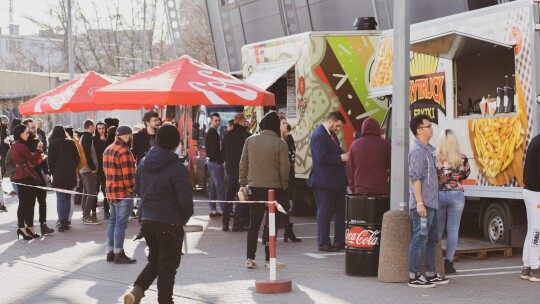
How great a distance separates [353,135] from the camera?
17.7m

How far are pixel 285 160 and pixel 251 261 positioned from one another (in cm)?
128

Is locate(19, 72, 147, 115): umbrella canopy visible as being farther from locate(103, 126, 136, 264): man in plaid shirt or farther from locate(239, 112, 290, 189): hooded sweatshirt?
locate(239, 112, 290, 189): hooded sweatshirt

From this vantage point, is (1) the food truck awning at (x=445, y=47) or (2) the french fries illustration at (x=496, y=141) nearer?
(2) the french fries illustration at (x=496, y=141)

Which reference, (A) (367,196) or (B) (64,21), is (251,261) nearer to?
(A) (367,196)

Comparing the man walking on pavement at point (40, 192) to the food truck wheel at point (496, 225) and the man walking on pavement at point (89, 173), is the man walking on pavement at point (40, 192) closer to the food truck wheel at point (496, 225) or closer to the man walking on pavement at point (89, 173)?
the man walking on pavement at point (89, 173)

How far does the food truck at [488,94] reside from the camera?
12414 mm

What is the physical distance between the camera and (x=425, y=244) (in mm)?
10852

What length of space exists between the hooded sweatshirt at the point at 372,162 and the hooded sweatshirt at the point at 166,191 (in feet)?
12.8

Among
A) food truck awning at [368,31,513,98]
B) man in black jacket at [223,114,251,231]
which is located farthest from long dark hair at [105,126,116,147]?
food truck awning at [368,31,513,98]

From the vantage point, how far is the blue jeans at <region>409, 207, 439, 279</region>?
10.7 m

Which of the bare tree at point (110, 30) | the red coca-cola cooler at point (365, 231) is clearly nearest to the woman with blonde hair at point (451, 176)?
the red coca-cola cooler at point (365, 231)

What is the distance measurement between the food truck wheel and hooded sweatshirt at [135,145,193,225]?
5821 millimetres

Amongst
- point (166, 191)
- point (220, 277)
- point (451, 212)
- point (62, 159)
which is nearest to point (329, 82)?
point (62, 159)

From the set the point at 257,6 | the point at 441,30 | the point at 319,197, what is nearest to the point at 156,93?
the point at 319,197
